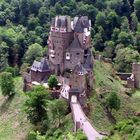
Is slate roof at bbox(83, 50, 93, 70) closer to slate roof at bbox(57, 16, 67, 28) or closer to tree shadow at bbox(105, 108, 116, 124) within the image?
slate roof at bbox(57, 16, 67, 28)

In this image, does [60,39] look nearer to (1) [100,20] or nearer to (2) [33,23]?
(1) [100,20]

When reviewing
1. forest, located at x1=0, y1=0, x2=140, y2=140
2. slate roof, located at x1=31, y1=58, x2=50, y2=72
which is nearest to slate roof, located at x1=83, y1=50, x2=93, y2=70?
forest, located at x1=0, y1=0, x2=140, y2=140

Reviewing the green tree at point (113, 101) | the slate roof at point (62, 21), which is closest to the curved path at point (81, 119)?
the green tree at point (113, 101)

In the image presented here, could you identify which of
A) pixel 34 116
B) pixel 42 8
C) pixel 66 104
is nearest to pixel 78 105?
pixel 66 104

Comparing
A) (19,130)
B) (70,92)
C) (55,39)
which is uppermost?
(55,39)

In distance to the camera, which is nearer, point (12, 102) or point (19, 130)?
point (19, 130)

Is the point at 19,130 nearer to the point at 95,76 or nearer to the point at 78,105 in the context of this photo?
the point at 78,105

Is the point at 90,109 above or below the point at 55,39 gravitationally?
below

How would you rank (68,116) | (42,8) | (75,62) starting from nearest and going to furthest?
(68,116) → (75,62) → (42,8)
